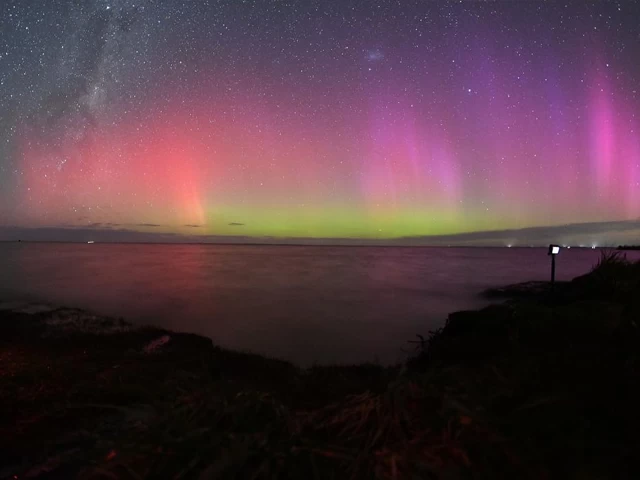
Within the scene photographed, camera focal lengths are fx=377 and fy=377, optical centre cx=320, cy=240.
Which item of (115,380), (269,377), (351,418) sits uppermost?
(351,418)

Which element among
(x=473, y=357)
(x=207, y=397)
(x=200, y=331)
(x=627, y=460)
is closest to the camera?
(x=627, y=460)

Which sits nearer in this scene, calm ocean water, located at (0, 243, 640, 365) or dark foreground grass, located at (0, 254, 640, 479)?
dark foreground grass, located at (0, 254, 640, 479)

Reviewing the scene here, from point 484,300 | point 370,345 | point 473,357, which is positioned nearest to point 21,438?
point 473,357

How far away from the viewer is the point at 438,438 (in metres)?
2.50

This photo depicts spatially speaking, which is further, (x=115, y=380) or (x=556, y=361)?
(x=115, y=380)

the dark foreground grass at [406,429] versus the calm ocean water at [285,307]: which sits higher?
the dark foreground grass at [406,429]

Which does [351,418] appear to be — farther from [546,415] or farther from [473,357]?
[473,357]

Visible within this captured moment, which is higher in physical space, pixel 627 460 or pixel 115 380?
pixel 627 460

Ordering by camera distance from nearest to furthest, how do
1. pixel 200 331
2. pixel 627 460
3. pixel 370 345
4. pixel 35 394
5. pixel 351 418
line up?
pixel 627 460, pixel 351 418, pixel 35 394, pixel 370 345, pixel 200 331

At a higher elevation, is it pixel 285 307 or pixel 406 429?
pixel 406 429

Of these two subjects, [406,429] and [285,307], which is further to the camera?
[285,307]

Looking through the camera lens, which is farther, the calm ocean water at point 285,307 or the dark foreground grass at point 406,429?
the calm ocean water at point 285,307

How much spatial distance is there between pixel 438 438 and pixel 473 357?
4.83m

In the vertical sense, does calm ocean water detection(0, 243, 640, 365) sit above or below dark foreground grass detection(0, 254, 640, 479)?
below
